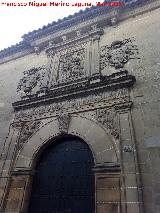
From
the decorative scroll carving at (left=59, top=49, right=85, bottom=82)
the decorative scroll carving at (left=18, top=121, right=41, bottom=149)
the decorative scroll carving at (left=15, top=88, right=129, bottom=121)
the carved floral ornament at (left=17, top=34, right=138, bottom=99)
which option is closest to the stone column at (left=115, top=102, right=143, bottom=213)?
the decorative scroll carving at (left=15, top=88, right=129, bottom=121)

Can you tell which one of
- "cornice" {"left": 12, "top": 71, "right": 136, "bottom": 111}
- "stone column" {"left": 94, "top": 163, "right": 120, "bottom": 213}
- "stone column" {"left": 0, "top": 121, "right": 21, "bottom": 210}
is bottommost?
"stone column" {"left": 94, "top": 163, "right": 120, "bottom": 213}

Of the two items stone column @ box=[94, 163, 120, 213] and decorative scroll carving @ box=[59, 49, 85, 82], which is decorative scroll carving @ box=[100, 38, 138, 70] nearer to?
decorative scroll carving @ box=[59, 49, 85, 82]

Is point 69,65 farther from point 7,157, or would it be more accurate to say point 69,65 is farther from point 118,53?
point 7,157

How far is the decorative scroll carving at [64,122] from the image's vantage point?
575 centimetres

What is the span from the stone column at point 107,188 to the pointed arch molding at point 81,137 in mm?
171

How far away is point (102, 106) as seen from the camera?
5594mm

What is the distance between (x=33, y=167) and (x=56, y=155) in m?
0.61

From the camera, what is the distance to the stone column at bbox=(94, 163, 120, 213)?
170 inches

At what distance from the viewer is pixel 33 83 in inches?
290

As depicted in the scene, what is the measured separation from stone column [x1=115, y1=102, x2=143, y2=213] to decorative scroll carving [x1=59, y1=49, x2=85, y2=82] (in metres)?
2.01

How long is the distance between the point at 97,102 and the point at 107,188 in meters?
2.05

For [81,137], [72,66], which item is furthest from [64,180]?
[72,66]

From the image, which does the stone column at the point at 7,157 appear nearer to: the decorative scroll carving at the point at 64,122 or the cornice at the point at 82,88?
the cornice at the point at 82,88

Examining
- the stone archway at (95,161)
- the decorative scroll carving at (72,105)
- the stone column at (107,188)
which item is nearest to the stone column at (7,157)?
the stone archway at (95,161)
